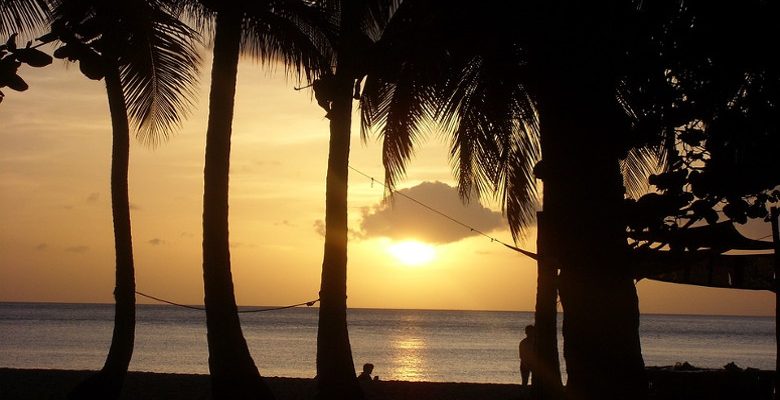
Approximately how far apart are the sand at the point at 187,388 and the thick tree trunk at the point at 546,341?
1.84 meters

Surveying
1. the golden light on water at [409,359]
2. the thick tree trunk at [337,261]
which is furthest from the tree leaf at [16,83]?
the golden light on water at [409,359]

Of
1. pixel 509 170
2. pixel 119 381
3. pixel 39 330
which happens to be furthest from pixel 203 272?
pixel 39 330

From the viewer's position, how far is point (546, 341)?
12648mm

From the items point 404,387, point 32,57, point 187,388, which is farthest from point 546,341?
point 32,57

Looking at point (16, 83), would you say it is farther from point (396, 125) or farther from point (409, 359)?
point (409, 359)

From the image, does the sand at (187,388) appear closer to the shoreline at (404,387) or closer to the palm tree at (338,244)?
the shoreline at (404,387)

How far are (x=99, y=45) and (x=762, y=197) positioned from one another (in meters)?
3.77

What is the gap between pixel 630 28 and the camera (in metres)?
6.86

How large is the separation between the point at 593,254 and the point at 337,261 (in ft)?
18.9

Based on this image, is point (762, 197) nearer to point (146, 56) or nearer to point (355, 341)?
A: point (146, 56)

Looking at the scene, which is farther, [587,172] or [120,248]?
[120,248]

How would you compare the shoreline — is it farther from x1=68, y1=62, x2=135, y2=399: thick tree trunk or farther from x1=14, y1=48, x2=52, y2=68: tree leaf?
x1=14, y1=48, x2=52, y2=68: tree leaf

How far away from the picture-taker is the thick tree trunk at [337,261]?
13234 millimetres

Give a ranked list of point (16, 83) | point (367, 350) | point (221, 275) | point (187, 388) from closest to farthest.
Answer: point (16, 83) → point (221, 275) → point (187, 388) → point (367, 350)
